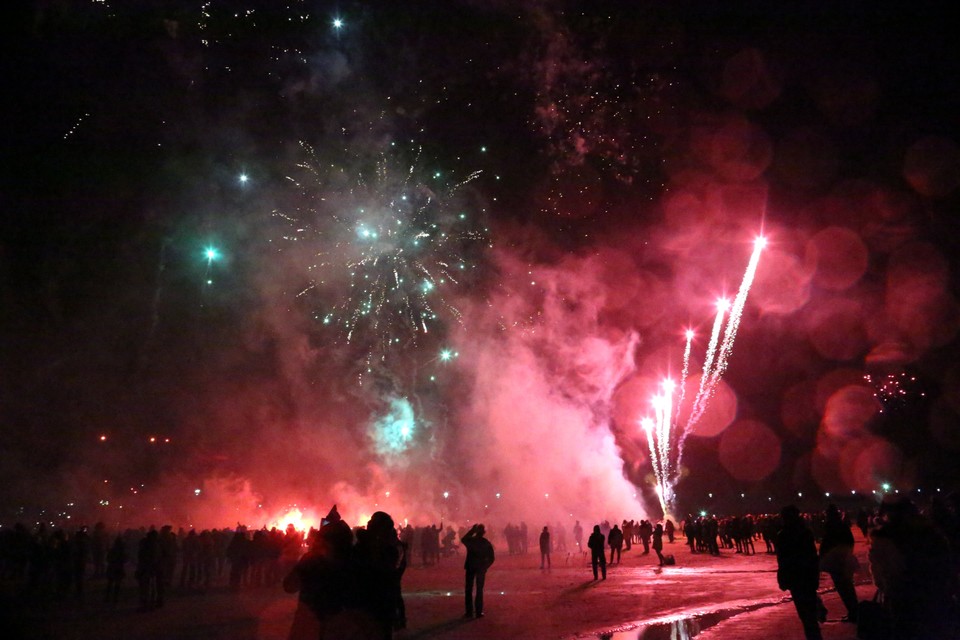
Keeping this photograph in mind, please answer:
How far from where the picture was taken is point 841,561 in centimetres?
817

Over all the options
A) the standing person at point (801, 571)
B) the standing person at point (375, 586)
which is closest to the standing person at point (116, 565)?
the standing person at point (375, 586)

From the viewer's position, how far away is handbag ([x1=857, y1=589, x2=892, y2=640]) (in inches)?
245

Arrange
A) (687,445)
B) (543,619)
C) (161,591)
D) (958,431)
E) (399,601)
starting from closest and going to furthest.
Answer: (399,601)
(543,619)
(161,591)
(958,431)
(687,445)

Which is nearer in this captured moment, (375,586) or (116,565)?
(375,586)

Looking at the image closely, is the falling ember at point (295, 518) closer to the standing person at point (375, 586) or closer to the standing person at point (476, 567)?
the standing person at point (476, 567)

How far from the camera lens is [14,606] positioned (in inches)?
508

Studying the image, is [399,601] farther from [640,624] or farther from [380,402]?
[380,402]

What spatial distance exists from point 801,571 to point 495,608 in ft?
18.6

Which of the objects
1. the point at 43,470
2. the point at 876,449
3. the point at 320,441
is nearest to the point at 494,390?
the point at 320,441

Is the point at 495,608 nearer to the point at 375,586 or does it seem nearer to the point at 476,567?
the point at 476,567

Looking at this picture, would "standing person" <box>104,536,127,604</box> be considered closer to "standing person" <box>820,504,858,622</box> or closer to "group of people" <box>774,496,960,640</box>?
"group of people" <box>774,496,960,640</box>

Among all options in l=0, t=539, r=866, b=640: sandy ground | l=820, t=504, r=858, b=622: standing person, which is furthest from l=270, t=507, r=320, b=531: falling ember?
l=820, t=504, r=858, b=622: standing person

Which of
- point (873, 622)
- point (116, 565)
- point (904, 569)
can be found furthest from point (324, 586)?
point (116, 565)

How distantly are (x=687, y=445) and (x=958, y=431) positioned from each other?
38021mm
